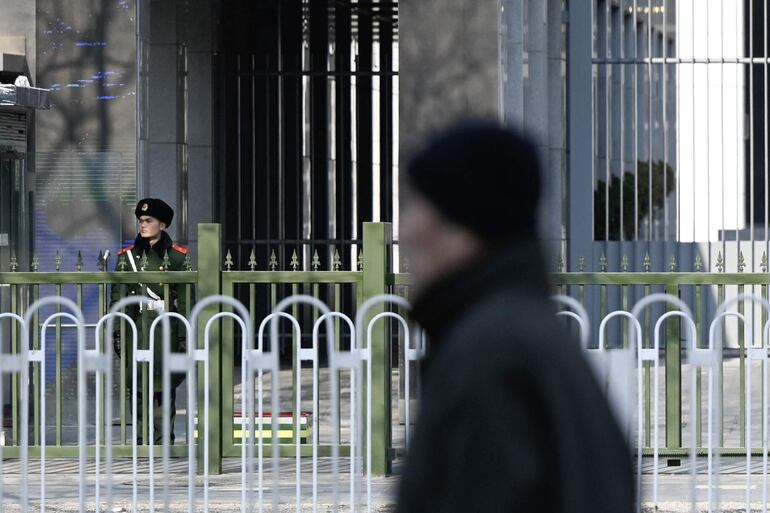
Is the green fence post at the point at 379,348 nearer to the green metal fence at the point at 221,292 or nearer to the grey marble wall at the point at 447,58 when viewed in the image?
the green metal fence at the point at 221,292

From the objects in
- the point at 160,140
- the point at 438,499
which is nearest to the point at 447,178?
the point at 438,499

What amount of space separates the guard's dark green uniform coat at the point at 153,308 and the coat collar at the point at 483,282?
633cm

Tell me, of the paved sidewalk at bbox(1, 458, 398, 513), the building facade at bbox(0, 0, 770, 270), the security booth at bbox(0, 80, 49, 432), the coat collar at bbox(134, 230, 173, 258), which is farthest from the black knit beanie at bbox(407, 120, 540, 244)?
the building facade at bbox(0, 0, 770, 270)

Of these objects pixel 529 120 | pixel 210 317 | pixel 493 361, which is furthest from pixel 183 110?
pixel 493 361

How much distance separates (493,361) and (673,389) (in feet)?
23.1

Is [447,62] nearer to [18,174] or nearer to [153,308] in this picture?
[18,174]

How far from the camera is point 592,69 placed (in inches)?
639

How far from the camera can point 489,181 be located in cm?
252

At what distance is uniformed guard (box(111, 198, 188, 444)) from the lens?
9.34 m

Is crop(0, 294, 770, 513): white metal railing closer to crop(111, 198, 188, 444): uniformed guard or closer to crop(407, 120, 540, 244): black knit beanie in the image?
crop(111, 198, 188, 444): uniformed guard

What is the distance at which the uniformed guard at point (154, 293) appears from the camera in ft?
30.6

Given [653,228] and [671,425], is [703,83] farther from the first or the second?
[671,425]

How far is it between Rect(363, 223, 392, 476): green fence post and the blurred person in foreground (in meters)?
6.30

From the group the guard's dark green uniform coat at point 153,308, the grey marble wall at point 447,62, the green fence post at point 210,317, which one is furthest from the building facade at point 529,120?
the green fence post at point 210,317
